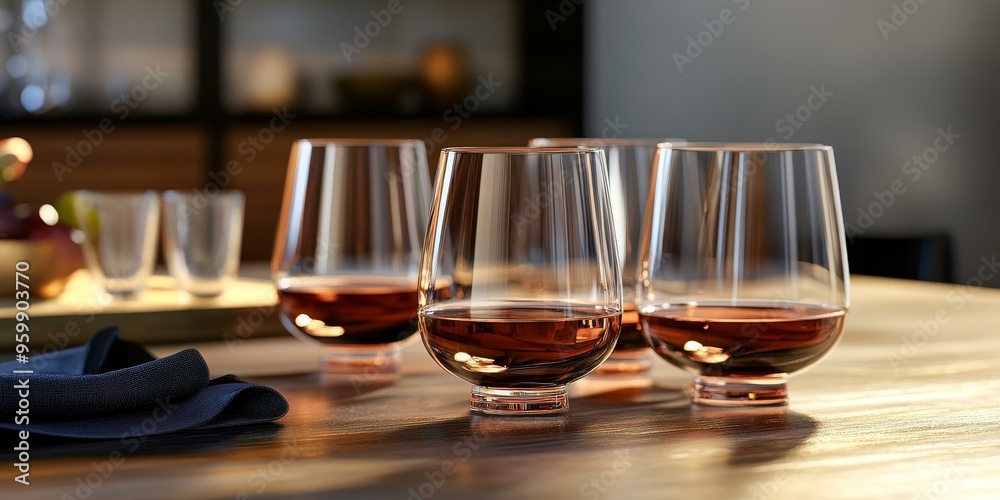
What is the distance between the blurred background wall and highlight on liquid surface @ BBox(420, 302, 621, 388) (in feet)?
8.71

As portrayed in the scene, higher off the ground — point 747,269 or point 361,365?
point 747,269

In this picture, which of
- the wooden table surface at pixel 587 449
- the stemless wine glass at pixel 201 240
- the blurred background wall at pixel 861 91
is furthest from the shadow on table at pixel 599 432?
the blurred background wall at pixel 861 91

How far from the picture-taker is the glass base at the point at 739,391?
2.71 ft

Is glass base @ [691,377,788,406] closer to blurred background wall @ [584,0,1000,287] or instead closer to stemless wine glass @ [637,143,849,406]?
stemless wine glass @ [637,143,849,406]

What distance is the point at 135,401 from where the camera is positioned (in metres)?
0.72

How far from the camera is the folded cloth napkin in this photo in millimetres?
677

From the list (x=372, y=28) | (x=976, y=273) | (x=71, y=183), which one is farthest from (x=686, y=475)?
(x=372, y=28)

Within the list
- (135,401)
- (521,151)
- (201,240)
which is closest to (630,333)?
(521,151)

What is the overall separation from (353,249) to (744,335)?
37 centimetres

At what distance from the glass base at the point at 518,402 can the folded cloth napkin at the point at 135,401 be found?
134 mm

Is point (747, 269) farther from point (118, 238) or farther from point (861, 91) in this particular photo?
point (861, 91)

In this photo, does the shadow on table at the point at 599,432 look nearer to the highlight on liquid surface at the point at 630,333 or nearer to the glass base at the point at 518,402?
the glass base at the point at 518,402

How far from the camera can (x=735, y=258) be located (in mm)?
826

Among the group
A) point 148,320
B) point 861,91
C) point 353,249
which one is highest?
point 861,91
